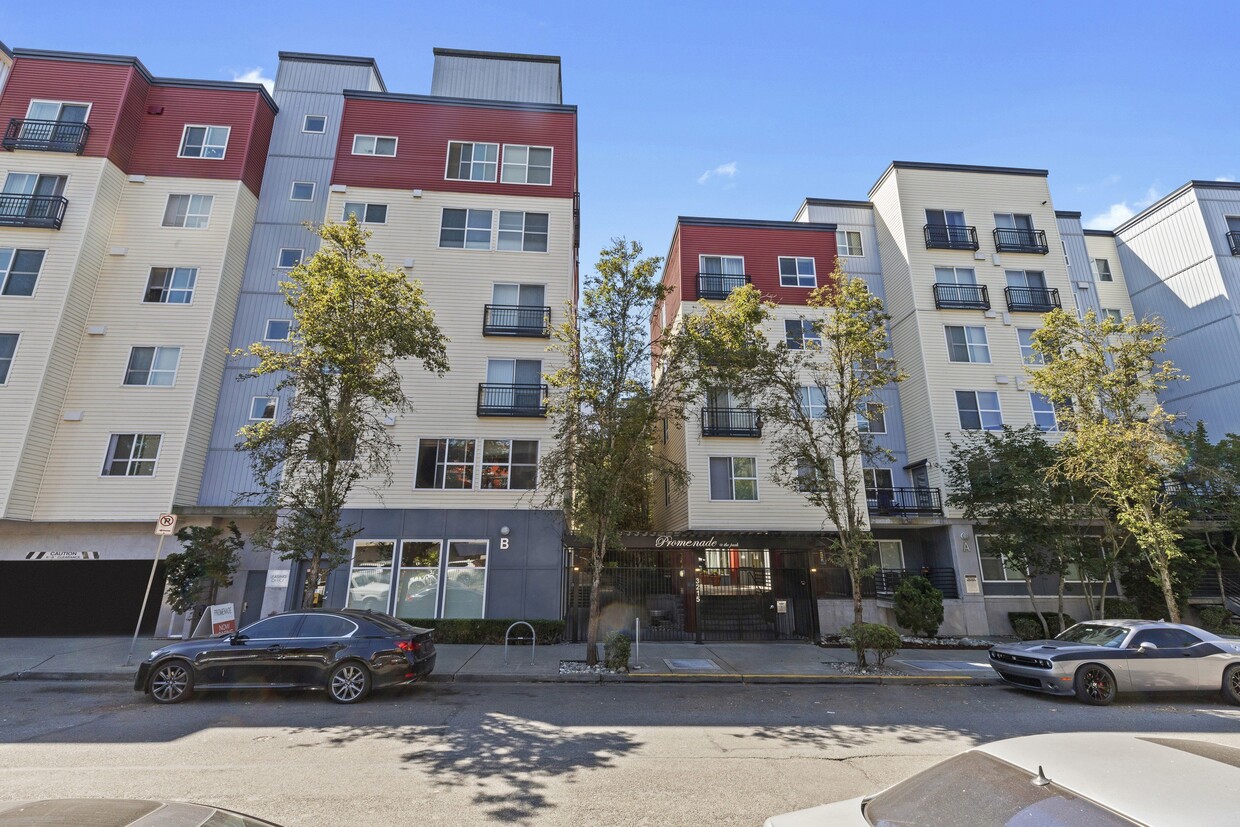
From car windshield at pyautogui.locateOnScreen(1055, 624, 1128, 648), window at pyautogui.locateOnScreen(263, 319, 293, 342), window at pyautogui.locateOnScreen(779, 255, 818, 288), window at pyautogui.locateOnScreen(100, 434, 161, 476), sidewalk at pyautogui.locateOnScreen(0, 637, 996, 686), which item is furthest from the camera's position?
window at pyautogui.locateOnScreen(779, 255, 818, 288)

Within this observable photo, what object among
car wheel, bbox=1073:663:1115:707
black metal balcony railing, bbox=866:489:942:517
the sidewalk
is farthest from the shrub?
car wheel, bbox=1073:663:1115:707

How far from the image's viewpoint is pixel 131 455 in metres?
18.6

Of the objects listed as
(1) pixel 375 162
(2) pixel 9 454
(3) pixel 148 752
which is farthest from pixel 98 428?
(3) pixel 148 752

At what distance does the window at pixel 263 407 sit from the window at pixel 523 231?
33.0ft

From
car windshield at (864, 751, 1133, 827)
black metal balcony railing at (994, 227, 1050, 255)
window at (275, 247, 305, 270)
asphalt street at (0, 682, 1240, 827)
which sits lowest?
asphalt street at (0, 682, 1240, 827)

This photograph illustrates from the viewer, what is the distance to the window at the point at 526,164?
75.1ft

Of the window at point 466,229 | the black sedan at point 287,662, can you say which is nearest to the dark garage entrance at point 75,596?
the black sedan at point 287,662

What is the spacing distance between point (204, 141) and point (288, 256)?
5.60 meters

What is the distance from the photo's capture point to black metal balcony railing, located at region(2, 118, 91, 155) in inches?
795

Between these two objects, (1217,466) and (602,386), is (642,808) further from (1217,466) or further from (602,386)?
(1217,466)

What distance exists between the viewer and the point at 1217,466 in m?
19.5

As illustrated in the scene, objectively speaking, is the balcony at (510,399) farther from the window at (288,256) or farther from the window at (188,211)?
the window at (188,211)

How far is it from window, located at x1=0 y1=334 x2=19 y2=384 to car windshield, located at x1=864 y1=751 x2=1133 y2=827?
25849mm

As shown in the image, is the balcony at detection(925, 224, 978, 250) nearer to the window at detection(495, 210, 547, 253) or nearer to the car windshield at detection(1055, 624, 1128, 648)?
the window at detection(495, 210, 547, 253)
